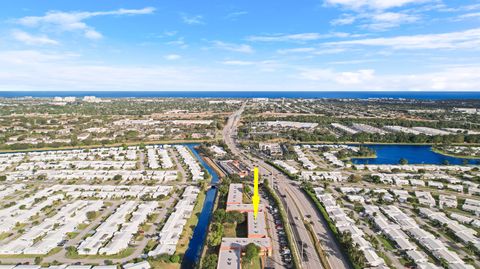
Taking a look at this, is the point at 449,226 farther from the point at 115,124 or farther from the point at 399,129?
the point at 115,124

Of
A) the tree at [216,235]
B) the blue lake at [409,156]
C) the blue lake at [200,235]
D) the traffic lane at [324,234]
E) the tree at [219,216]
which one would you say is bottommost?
the blue lake at [200,235]

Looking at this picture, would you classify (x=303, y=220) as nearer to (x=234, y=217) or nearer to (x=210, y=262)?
(x=234, y=217)

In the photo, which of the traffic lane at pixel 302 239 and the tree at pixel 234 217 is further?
the tree at pixel 234 217

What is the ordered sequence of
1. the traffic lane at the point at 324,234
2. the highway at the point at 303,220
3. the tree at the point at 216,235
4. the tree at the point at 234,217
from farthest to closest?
the tree at the point at 234,217 → the tree at the point at 216,235 → the highway at the point at 303,220 → the traffic lane at the point at 324,234

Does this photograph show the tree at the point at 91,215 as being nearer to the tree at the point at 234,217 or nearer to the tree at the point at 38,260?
the tree at the point at 38,260

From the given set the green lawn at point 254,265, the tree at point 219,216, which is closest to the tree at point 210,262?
the green lawn at point 254,265

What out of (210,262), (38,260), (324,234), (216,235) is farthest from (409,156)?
(38,260)

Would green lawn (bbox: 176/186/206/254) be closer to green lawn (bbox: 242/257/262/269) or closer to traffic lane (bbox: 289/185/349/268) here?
green lawn (bbox: 242/257/262/269)

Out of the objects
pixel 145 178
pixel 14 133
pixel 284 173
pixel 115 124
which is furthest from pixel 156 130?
pixel 284 173
